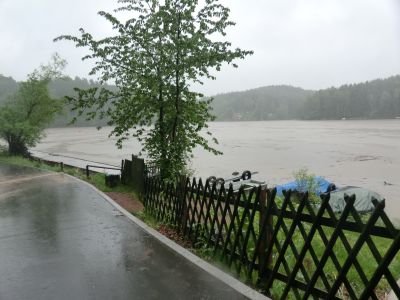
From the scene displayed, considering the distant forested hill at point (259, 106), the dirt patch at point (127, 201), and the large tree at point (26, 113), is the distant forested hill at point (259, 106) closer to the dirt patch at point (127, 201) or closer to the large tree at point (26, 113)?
the large tree at point (26, 113)

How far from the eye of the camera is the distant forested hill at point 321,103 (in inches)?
4850

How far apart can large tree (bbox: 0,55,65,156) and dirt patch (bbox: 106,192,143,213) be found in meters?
20.9

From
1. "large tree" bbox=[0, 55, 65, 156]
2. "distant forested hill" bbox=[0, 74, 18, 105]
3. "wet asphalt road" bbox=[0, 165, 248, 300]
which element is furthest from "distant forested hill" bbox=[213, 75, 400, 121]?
"wet asphalt road" bbox=[0, 165, 248, 300]

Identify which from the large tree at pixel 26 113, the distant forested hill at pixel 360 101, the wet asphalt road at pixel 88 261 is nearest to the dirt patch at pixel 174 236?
the wet asphalt road at pixel 88 261

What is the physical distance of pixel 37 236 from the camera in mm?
7867

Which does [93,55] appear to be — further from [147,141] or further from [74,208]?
[74,208]

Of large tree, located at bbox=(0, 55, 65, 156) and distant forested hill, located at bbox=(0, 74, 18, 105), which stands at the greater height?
distant forested hill, located at bbox=(0, 74, 18, 105)

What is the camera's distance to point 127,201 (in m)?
11.6

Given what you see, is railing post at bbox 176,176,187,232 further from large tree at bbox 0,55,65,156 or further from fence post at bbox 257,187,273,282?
large tree at bbox 0,55,65,156

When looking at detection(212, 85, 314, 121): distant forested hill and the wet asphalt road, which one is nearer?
the wet asphalt road

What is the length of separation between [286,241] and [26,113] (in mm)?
32541

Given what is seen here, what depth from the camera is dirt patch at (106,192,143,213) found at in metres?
10.5

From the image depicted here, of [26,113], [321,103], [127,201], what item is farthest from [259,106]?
[127,201]

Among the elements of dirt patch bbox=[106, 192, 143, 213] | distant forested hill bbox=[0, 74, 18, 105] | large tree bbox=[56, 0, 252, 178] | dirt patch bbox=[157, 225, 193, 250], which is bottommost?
dirt patch bbox=[106, 192, 143, 213]
